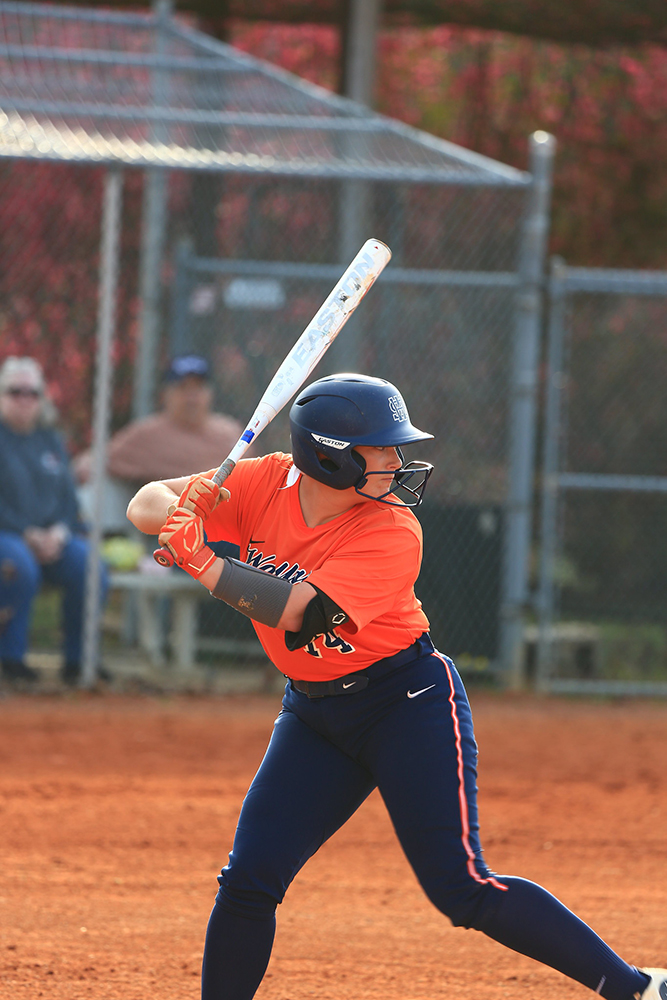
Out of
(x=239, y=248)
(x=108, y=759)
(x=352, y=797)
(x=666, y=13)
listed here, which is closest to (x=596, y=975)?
(x=352, y=797)

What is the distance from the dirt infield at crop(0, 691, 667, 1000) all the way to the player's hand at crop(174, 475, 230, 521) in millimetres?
1357

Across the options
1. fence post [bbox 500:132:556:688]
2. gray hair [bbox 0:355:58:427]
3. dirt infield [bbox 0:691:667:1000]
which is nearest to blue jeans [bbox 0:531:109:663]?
dirt infield [bbox 0:691:667:1000]

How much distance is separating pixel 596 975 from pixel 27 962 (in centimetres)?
165

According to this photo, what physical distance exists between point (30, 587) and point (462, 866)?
4.69m

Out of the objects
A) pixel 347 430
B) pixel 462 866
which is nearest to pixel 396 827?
pixel 462 866

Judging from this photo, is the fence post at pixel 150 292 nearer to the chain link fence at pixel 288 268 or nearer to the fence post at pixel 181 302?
the chain link fence at pixel 288 268

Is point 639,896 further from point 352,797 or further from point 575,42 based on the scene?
point 575,42

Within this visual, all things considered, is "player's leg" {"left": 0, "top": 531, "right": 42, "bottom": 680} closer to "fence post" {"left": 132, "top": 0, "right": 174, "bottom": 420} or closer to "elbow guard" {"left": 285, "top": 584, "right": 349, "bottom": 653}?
"fence post" {"left": 132, "top": 0, "right": 174, "bottom": 420}

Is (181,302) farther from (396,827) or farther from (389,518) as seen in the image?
(396,827)

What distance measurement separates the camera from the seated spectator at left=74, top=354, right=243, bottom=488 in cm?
743

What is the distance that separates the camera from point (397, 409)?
2.84 metres

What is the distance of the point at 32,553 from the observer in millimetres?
7070

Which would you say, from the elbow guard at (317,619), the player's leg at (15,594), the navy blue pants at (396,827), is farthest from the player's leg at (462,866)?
the player's leg at (15,594)

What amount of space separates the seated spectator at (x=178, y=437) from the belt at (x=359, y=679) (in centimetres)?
462
